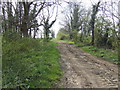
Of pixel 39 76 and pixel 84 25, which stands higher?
pixel 84 25

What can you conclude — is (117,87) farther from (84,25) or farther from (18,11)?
(84,25)

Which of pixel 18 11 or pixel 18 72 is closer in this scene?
pixel 18 72

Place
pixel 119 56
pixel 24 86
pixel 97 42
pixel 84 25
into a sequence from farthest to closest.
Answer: pixel 84 25 < pixel 97 42 < pixel 119 56 < pixel 24 86

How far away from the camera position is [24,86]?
12.1ft

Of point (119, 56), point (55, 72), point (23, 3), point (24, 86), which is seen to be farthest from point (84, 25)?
point (24, 86)

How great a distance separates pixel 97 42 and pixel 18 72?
1261 centimetres

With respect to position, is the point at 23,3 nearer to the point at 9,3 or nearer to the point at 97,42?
the point at 9,3

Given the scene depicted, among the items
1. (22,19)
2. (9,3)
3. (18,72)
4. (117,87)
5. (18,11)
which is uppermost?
(9,3)

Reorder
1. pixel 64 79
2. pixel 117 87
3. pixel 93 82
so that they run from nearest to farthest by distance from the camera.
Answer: pixel 117 87
pixel 93 82
pixel 64 79

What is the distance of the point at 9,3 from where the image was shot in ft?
41.0

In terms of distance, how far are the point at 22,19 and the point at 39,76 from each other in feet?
28.5

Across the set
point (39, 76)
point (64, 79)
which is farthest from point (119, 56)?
point (39, 76)

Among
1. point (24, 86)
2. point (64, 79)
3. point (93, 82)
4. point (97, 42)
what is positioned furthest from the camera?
point (97, 42)

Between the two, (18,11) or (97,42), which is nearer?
(18,11)
